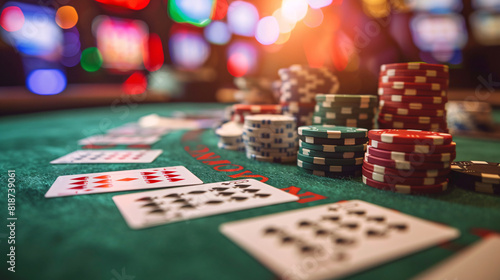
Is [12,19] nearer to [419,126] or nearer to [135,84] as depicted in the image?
[135,84]

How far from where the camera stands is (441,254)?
959mm

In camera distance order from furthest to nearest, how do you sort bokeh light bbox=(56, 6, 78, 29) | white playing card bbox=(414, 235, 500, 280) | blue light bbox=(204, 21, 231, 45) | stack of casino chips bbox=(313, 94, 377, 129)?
blue light bbox=(204, 21, 231, 45) < bokeh light bbox=(56, 6, 78, 29) < stack of casino chips bbox=(313, 94, 377, 129) < white playing card bbox=(414, 235, 500, 280)

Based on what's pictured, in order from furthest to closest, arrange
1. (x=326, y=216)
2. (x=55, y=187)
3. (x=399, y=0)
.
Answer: (x=399, y=0) < (x=55, y=187) < (x=326, y=216)

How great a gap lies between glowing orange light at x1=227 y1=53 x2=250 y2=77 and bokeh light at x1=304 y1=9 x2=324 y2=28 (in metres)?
4.56

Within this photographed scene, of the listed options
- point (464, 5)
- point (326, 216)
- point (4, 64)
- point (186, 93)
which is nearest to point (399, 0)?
point (464, 5)

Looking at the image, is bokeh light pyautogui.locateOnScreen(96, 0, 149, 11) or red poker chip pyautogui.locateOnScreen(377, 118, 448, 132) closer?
red poker chip pyautogui.locateOnScreen(377, 118, 448, 132)

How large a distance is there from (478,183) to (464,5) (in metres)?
8.05

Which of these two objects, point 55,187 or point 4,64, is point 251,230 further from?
point 4,64

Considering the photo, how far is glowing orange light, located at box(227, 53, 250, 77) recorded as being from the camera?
11.9m

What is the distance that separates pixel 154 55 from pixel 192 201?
907cm

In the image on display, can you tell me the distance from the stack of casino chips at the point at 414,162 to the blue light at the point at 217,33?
1042 centimetres

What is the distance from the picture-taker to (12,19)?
5.95m

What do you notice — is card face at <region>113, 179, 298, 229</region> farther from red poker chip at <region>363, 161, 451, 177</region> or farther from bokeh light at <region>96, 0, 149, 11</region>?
bokeh light at <region>96, 0, 149, 11</region>

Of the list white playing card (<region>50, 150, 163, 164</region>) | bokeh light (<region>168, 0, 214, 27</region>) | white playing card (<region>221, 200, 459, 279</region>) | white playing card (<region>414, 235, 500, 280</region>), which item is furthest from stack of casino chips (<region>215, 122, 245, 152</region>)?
bokeh light (<region>168, 0, 214, 27</region>)
